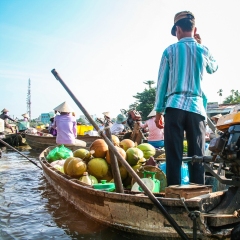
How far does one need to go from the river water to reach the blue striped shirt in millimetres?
1453

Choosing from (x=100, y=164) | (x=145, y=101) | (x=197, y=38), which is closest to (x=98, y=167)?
(x=100, y=164)

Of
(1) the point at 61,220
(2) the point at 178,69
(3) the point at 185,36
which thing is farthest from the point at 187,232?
(1) the point at 61,220

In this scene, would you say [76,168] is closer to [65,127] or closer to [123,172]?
[123,172]

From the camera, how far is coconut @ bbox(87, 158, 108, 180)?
14.5 ft

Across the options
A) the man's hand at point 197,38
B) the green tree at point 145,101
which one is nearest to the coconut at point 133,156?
the man's hand at point 197,38

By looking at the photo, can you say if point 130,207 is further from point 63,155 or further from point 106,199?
point 63,155

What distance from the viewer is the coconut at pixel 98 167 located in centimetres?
441

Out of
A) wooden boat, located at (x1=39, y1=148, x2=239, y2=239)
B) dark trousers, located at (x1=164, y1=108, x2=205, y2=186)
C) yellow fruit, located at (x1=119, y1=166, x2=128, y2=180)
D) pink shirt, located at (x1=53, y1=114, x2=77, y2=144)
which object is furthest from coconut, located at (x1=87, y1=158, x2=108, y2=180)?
pink shirt, located at (x1=53, y1=114, x2=77, y2=144)

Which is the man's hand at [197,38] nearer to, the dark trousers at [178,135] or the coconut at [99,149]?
the dark trousers at [178,135]

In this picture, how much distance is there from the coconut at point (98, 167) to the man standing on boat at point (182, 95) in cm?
154

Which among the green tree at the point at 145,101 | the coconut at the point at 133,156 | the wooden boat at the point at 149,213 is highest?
the green tree at the point at 145,101

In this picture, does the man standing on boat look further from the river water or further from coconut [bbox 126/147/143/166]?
coconut [bbox 126/147/143/166]

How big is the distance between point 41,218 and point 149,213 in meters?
2.13

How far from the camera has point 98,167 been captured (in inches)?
174
